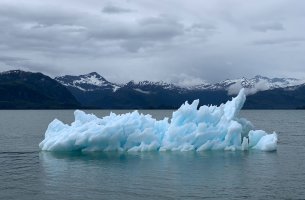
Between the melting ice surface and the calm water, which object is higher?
the melting ice surface

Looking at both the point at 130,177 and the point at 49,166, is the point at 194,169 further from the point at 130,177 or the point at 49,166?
the point at 49,166

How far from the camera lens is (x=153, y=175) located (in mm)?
27547

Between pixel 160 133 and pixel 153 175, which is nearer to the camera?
pixel 153 175

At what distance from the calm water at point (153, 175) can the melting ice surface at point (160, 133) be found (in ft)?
4.20

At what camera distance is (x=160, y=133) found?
4012 centimetres

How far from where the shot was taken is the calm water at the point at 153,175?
23.0 meters

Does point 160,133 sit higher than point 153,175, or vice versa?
point 160,133

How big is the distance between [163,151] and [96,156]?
18.6ft

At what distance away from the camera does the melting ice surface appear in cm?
3756

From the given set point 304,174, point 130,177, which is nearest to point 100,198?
point 130,177

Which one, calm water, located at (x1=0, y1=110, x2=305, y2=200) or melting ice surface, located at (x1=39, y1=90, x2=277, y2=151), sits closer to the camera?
calm water, located at (x1=0, y1=110, x2=305, y2=200)

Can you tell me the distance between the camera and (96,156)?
119 feet

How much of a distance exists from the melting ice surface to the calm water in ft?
4.20

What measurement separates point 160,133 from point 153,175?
1269cm
